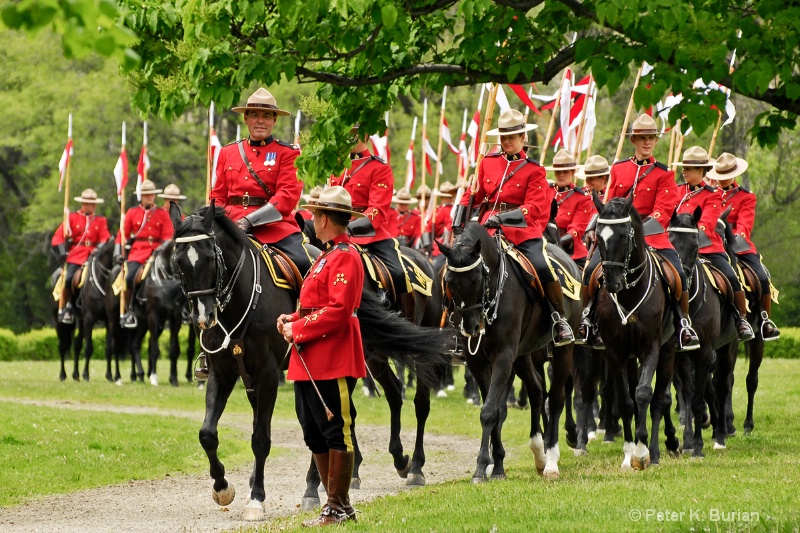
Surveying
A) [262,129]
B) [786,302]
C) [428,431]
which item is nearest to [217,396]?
[262,129]

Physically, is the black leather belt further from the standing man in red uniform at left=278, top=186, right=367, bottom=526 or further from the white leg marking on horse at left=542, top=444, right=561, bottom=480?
the white leg marking on horse at left=542, top=444, right=561, bottom=480

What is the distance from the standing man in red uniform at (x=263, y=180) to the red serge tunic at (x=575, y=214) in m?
5.73

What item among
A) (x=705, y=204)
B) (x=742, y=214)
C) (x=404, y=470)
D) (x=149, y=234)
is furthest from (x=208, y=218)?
(x=149, y=234)

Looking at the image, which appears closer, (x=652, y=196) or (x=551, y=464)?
(x=551, y=464)

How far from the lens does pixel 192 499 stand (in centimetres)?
1148

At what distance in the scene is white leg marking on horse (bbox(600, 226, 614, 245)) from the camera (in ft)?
37.8

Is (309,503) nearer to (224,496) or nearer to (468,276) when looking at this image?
(224,496)

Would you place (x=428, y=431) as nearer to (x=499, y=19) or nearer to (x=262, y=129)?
(x=262, y=129)

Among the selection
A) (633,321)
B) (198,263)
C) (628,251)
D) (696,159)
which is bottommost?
(633,321)

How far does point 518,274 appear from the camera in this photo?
11.9 metres

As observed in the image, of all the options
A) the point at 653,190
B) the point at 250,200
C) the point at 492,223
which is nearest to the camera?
the point at 250,200

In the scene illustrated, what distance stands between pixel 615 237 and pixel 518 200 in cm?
121

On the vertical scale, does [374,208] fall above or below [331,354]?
above

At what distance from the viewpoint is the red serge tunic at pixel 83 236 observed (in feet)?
81.1
